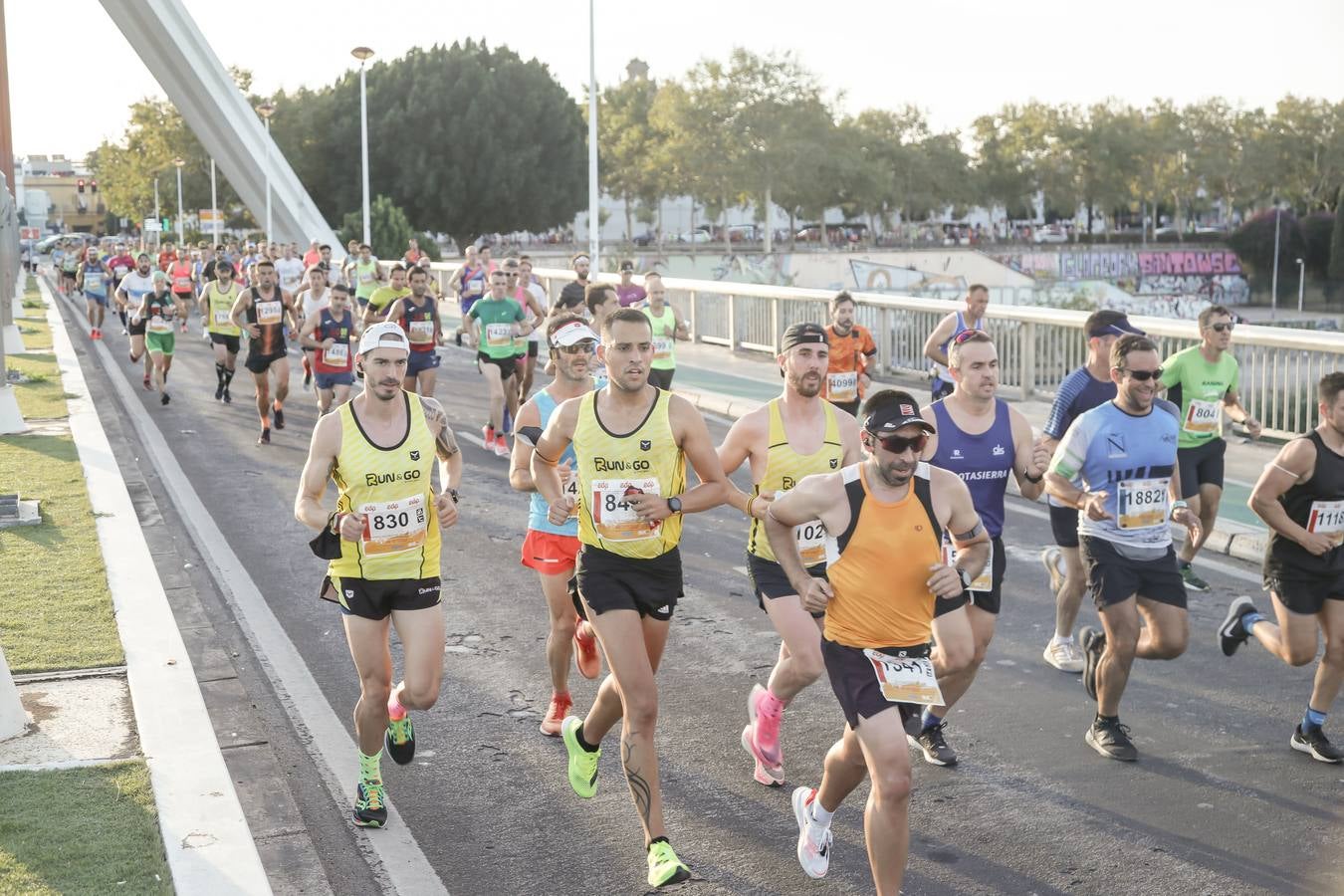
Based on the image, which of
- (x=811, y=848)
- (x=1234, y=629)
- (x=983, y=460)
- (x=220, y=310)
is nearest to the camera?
(x=811, y=848)

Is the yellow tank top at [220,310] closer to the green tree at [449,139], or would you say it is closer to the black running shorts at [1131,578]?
the black running shorts at [1131,578]

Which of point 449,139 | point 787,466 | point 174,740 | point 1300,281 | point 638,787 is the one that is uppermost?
point 449,139

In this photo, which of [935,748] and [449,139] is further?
[449,139]

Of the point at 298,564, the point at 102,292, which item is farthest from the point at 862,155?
the point at 298,564

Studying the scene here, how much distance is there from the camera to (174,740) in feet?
21.8

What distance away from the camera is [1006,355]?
19797 mm

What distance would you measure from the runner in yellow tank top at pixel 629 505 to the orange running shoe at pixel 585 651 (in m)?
1.41

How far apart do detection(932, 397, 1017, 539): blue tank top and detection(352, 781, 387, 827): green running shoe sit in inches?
108

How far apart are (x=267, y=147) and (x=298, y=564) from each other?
47484mm

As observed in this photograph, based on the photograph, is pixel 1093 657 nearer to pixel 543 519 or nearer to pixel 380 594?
pixel 543 519

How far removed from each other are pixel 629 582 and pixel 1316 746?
3.20 meters

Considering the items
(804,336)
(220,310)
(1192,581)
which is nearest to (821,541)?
(804,336)

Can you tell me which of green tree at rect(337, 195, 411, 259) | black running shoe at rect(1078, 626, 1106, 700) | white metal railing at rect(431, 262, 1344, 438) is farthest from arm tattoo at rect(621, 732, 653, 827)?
green tree at rect(337, 195, 411, 259)

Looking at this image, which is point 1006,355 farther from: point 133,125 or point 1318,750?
point 133,125
